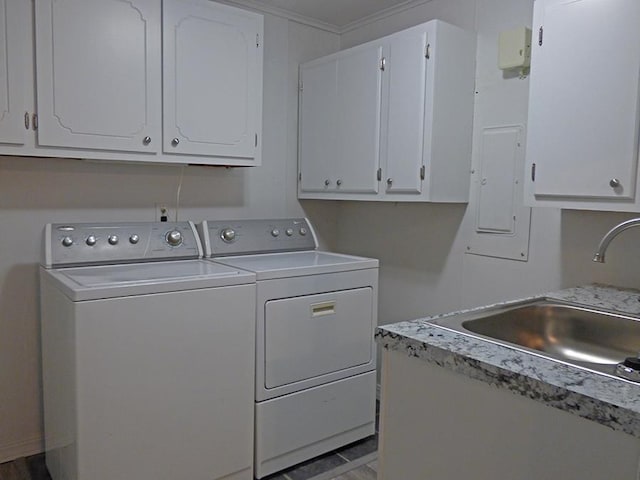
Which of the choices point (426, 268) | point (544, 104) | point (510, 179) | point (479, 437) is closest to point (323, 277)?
point (426, 268)

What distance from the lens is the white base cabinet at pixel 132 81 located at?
196 centimetres

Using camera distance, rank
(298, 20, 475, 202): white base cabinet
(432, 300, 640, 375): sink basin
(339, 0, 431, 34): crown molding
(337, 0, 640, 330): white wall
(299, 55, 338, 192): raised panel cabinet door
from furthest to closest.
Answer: (299, 55, 338, 192): raised panel cabinet door
(339, 0, 431, 34): crown molding
(298, 20, 475, 202): white base cabinet
(337, 0, 640, 330): white wall
(432, 300, 640, 375): sink basin

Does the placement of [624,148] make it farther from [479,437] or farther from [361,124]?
[361,124]

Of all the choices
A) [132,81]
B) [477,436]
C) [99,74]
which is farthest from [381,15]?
[477,436]

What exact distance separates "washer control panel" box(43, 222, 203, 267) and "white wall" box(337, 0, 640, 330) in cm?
123

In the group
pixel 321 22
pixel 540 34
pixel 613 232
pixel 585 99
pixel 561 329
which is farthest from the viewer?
pixel 321 22

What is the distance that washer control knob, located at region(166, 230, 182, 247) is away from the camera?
2.45 metres

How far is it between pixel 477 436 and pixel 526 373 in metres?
0.18

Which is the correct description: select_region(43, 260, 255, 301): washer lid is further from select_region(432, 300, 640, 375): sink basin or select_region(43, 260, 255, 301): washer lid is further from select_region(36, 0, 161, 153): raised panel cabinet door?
select_region(432, 300, 640, 375): sink basin

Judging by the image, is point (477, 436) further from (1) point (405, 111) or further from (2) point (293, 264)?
(1) point (405, 111)

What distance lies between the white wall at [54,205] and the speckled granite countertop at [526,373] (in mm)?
1824

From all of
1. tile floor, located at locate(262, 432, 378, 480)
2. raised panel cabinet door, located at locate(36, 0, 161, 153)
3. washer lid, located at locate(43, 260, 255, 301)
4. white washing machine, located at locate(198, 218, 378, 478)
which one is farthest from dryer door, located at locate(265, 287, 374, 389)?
raised panel cabinet door, located at locate(36, 0, 161, 153)

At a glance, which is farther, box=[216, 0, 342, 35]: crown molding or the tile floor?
box=[216, 0, 342, 35]: crown molding

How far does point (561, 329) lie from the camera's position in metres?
1.63
